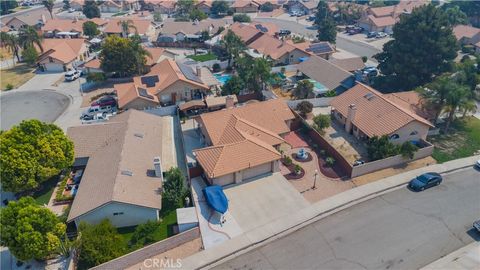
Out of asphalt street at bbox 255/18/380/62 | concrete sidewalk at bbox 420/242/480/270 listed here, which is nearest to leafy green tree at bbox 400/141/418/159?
concrete sidewalk at bbox 420/242/480/270

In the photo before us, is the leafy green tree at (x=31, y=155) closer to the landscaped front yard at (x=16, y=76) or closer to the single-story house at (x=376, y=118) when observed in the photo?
the single-story house at (x=376, y=118)

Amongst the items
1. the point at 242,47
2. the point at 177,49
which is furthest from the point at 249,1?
the point at 242,47

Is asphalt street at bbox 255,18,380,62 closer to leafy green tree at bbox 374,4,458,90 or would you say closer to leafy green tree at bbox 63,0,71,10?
leafy green tree at bbox 374,4,458,90

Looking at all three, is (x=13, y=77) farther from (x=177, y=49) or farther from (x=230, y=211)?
(x=230, y=211)

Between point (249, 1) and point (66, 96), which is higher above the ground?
point (249, 1)

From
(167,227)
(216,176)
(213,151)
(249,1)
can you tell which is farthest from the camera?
(249,1)

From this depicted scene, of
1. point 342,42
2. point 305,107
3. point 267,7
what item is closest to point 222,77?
point 305,107
